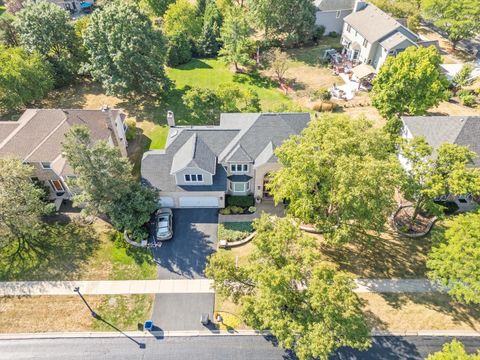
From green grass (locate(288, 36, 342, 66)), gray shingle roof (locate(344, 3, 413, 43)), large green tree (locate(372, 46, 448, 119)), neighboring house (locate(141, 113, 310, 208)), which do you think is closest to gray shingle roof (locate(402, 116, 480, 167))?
large green tree (locate(372, 46, 448, 119))

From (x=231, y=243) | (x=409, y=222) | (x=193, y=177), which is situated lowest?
(x=231, y=243)

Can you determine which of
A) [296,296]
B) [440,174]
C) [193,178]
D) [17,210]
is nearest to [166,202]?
[193,178]

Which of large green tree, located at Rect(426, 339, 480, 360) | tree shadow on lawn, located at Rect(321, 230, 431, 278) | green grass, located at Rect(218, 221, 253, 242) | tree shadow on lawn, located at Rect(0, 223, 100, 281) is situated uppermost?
large green tree, located at Rect(426, 339, 480, 360)

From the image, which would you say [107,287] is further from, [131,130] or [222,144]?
[131,130]

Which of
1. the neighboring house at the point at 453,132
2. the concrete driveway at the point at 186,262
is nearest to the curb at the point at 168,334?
the concrete driveway at the point at 186,262

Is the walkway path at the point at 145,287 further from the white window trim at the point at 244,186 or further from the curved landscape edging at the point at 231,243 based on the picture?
the white window trim at the point at 244,186

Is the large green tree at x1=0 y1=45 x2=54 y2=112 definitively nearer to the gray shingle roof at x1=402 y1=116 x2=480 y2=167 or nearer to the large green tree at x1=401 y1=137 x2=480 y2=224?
the large green tree at x1=401 y1=137 x2=480 y2=224

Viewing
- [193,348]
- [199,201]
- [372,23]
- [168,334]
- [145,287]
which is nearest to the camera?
[193,348]
